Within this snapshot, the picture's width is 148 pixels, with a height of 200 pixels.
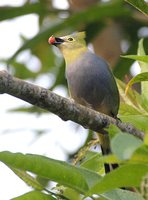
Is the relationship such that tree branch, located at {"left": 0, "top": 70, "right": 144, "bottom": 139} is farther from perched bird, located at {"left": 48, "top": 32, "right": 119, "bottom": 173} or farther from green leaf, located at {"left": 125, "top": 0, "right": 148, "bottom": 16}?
perched bird, located at {"left": 48, "top": 32, "right": 119, "bottom": 173}

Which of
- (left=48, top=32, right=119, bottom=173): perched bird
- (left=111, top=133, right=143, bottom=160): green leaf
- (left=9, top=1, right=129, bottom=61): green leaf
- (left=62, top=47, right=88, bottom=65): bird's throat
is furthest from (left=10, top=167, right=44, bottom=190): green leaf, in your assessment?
(left=9, top=1, right=129, bottom=61): green leaf

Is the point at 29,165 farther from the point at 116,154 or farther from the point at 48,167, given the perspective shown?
the point at 116,154

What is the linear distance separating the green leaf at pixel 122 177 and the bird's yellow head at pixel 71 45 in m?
2.47

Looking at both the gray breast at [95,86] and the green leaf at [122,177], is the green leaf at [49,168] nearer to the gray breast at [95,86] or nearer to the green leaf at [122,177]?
the green leaf at [122,177]

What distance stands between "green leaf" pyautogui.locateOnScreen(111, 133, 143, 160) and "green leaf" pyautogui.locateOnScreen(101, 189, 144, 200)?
412mm

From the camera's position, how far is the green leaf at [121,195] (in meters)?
1.76

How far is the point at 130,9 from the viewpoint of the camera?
4773 millimetres

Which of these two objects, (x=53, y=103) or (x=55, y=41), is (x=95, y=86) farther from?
(x=53, y=103)

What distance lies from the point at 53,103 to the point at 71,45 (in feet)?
6.95

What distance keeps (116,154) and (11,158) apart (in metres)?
0.41

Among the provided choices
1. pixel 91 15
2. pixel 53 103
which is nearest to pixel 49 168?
pixel 53 103

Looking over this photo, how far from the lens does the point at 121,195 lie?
181cm

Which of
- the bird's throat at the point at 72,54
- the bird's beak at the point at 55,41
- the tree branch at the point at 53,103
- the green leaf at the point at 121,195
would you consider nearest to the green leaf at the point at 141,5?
the tree branch at the point at 53,103

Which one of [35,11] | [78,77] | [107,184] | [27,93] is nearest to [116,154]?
[107,184]
